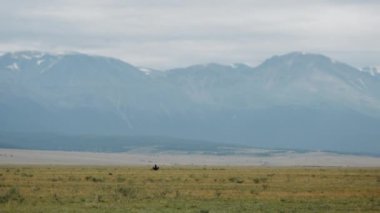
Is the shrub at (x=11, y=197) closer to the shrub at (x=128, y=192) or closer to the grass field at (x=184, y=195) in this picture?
the grass field at (x=184, y=195)

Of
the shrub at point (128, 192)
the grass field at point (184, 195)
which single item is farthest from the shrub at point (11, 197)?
the shrub at point (128, 192)

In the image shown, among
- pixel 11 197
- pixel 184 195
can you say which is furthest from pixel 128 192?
pixel 11 197

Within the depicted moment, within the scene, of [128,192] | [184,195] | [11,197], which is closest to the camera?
[11,197]

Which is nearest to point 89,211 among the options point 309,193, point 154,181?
point 309,193

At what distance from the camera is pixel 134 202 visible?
4697cm

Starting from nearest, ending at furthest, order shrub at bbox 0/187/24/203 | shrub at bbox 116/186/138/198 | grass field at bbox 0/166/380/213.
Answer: grass field at bbox 0/166/380/213
shrub at bbox 0/187/24/203
shrub at bbox 116/186/138/198

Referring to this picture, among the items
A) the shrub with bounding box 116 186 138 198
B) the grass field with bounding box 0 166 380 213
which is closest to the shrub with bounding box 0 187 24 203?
the grass field with bounding box 0 166 380 213

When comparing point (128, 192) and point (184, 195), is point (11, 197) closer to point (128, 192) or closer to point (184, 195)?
point (128, 192)

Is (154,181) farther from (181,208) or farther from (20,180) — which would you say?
(181,208)

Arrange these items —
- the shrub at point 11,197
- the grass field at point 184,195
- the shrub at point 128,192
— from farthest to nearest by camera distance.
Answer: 1. the shrub at point 128,192
2. the shrub at point 11,197
3. the grass field at point 184,195

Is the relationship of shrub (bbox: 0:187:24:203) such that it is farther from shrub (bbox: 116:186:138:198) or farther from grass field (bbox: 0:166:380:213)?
shrub (bbox: 116:186:138:198)

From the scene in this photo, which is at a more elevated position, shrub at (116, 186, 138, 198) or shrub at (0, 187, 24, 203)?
shrub at (116, 186, 138, 198)

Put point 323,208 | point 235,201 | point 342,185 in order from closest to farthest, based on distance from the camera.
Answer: point 323,208
point 235,201
point 342,185

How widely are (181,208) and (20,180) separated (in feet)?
80.0
